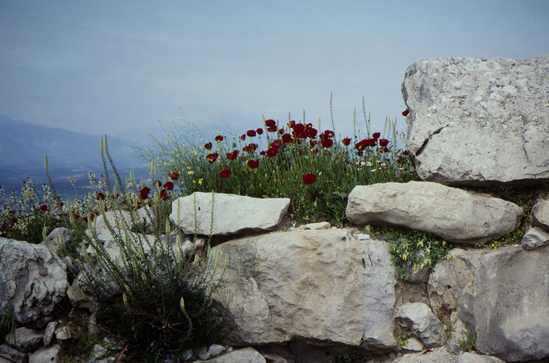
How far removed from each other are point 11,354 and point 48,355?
375 millimetres

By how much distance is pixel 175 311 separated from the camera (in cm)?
337

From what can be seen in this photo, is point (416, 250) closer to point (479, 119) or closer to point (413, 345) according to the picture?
point (413, 345)

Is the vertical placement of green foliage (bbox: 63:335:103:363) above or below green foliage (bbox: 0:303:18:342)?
below

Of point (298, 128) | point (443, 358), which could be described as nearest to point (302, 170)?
point (298, 128)

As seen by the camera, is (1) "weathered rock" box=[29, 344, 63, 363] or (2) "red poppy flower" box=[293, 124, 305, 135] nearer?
(1) "weathered rock" box=[29, 344, 63, 363]

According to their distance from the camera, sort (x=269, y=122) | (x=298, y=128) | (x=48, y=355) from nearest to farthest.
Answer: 1. (x=48, y=355)
2. (x=298, y=128)
3. (x=269, y=122)

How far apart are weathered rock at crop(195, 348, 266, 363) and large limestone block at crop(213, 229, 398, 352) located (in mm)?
143

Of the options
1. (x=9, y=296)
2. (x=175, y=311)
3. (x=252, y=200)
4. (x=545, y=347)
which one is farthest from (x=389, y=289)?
(x=9, y=296)

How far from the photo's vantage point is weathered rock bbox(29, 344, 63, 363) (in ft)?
11.6

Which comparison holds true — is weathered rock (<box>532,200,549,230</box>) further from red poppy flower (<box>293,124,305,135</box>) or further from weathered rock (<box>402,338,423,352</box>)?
red poppy flower (<box>293,124,305,135</box>)

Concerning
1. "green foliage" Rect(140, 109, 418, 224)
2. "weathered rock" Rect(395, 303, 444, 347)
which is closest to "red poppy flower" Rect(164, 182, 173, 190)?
"green foliage" Rect(140, 109, 418, 224)

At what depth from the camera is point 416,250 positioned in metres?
3.63

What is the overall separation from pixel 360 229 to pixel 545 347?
1.89 meters

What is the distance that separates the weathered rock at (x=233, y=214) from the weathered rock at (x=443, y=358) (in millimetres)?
→ 1836
